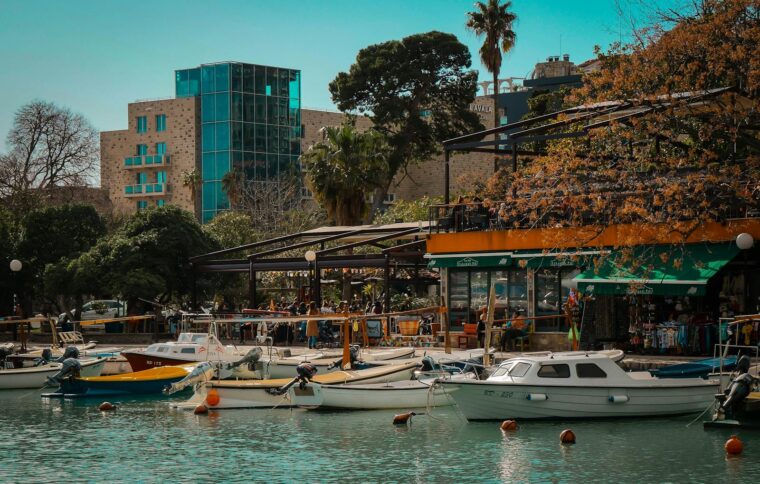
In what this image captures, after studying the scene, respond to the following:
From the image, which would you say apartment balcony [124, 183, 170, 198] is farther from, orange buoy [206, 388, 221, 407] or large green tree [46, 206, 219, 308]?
orange buoy [206, 388, 221, 407]

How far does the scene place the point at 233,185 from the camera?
90.4m

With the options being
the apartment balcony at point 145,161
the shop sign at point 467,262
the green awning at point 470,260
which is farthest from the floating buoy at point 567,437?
the apartment balcony at point 145,161

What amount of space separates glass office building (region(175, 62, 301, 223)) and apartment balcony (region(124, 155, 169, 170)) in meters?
4.28

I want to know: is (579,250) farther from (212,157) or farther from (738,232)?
→ (212,157)

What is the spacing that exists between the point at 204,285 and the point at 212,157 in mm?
45398

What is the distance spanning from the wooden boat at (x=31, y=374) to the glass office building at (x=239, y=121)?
2198 inches

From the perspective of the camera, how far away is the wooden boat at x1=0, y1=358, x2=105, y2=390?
3825cm

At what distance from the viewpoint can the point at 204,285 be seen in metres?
52.7

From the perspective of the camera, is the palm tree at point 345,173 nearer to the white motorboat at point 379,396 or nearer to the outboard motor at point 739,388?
the white motorboat at point 379,396

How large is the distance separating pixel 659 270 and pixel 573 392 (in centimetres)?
767

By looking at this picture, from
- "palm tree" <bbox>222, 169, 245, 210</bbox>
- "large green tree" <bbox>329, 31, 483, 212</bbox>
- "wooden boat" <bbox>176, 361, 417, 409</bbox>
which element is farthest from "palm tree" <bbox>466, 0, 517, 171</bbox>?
"wooden boat" <bbox>176, 361, 417, 409</bbox>

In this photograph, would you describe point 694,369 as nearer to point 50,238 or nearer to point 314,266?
point 314,266

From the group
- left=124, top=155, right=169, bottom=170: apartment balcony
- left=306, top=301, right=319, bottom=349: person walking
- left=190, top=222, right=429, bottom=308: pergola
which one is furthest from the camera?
left=124, top=155, right=169, bottom=170: apartment balcony

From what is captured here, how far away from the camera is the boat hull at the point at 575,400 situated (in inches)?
1085
